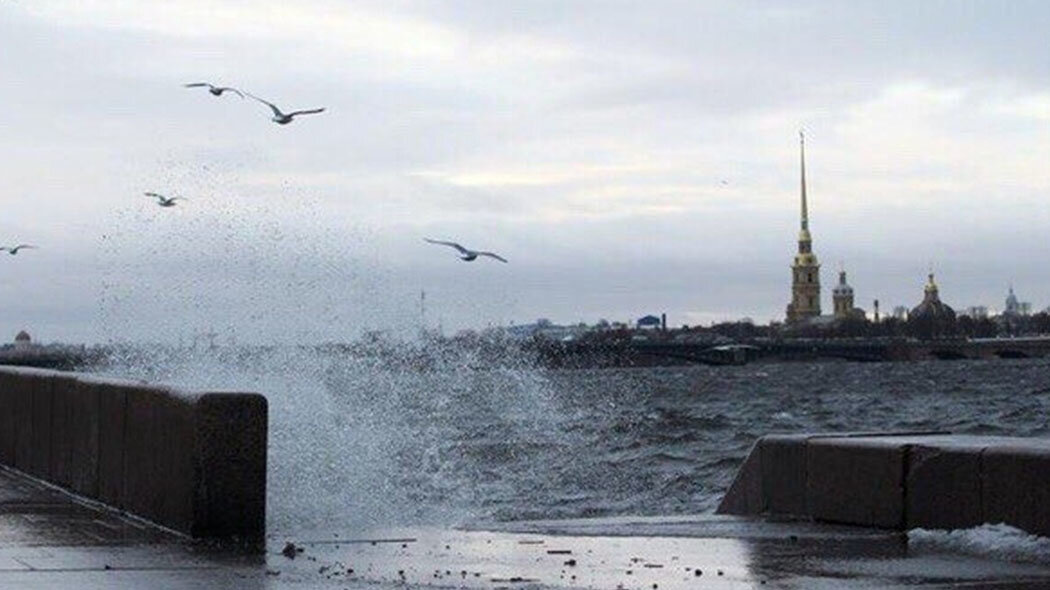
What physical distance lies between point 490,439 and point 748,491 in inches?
1034

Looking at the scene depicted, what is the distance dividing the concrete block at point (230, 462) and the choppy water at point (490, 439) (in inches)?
46.3

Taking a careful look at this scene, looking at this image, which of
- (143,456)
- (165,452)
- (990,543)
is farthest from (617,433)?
(990,543)

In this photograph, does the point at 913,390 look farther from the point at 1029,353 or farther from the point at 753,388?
the point at 1029,353

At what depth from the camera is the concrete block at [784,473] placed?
13.0 m

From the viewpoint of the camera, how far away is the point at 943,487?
37.9ft

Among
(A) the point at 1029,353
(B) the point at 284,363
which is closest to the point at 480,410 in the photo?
(B) the point at 284,363

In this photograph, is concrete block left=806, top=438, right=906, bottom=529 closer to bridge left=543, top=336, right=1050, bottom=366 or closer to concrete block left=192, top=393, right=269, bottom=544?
concrete block left=192, top=393, right=269, bottom=544

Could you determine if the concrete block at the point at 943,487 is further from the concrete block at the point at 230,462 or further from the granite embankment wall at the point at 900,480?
the concrete block at the point at 230,462

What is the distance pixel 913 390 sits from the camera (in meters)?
92.1

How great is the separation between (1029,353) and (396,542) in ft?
616

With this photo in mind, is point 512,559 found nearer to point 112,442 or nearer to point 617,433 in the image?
point 112,442

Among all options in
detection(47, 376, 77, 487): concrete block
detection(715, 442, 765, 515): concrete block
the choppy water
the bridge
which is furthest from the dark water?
the bridge

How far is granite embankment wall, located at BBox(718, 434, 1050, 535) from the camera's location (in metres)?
11.0

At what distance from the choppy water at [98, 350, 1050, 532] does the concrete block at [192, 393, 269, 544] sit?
117 cm
